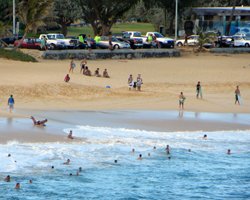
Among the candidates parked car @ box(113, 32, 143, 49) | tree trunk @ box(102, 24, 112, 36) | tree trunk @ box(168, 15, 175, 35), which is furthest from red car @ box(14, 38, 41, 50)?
tree trunk @ box(168, 15, 175, 35)

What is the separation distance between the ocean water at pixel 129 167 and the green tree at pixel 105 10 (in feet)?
121

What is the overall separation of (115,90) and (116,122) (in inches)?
277

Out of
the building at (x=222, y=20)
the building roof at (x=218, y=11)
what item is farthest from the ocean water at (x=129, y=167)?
the building roof at (x=218, y=11)

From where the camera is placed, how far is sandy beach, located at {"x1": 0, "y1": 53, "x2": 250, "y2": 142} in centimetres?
3462

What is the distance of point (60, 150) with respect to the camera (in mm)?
→ 27484

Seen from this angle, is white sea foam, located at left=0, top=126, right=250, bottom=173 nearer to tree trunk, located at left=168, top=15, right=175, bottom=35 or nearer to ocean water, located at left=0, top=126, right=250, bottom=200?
ocean water, located at left=0, top=126, right=250, bottom=200

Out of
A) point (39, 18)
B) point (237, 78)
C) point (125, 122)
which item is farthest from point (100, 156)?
point (39, 18)

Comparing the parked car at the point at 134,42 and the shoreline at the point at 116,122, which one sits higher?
the parked car at the point at 134,42

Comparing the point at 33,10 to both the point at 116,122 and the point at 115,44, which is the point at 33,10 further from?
the point at 116,122

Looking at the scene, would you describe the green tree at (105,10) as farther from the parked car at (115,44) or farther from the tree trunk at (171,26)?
the tree trunk at (171,26)

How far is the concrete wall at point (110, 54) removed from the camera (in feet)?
169

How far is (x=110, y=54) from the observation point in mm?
54125

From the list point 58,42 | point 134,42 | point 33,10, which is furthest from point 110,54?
point 33,10

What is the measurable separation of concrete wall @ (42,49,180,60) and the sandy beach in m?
1.13
